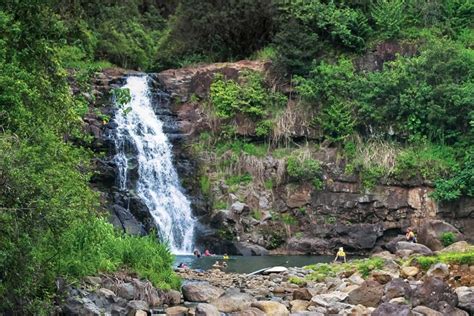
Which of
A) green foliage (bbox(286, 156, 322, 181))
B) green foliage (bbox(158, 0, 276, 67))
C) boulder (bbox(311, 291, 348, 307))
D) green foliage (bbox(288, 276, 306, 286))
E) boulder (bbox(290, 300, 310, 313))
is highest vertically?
green foliage (bbox(158, 0, 276, 67))

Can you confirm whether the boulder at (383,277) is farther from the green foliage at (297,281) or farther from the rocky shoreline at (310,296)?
the green foliage at (297,281)

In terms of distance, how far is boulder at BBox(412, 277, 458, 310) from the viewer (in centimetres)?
1492

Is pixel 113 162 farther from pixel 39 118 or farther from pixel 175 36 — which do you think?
pixel 39 118

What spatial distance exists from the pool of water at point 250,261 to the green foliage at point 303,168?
16.1 ft

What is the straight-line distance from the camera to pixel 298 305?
54.6ft

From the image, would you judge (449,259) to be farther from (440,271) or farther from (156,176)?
(156,176)

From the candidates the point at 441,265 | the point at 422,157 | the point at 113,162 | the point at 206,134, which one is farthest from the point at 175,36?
the point at 441,265

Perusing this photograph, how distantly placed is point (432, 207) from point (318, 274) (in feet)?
41.1

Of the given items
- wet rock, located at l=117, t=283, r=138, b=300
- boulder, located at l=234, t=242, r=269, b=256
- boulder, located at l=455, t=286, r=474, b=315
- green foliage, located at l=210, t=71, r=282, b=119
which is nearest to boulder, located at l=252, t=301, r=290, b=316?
wet rock, located at l=117, t=283, r=138, b=300

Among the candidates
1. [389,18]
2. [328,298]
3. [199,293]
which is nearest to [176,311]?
[199,293]

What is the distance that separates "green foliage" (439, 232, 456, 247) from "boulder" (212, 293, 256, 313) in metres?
13.4

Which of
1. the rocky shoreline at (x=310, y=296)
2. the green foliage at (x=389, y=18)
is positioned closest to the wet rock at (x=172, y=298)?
the rocky shoreline at (x=310, y=296)

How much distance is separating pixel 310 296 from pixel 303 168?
1639 cm

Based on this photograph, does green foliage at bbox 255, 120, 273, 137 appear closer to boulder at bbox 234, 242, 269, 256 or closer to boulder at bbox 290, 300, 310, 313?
boulder at bbox 234, 242, 269, 256
